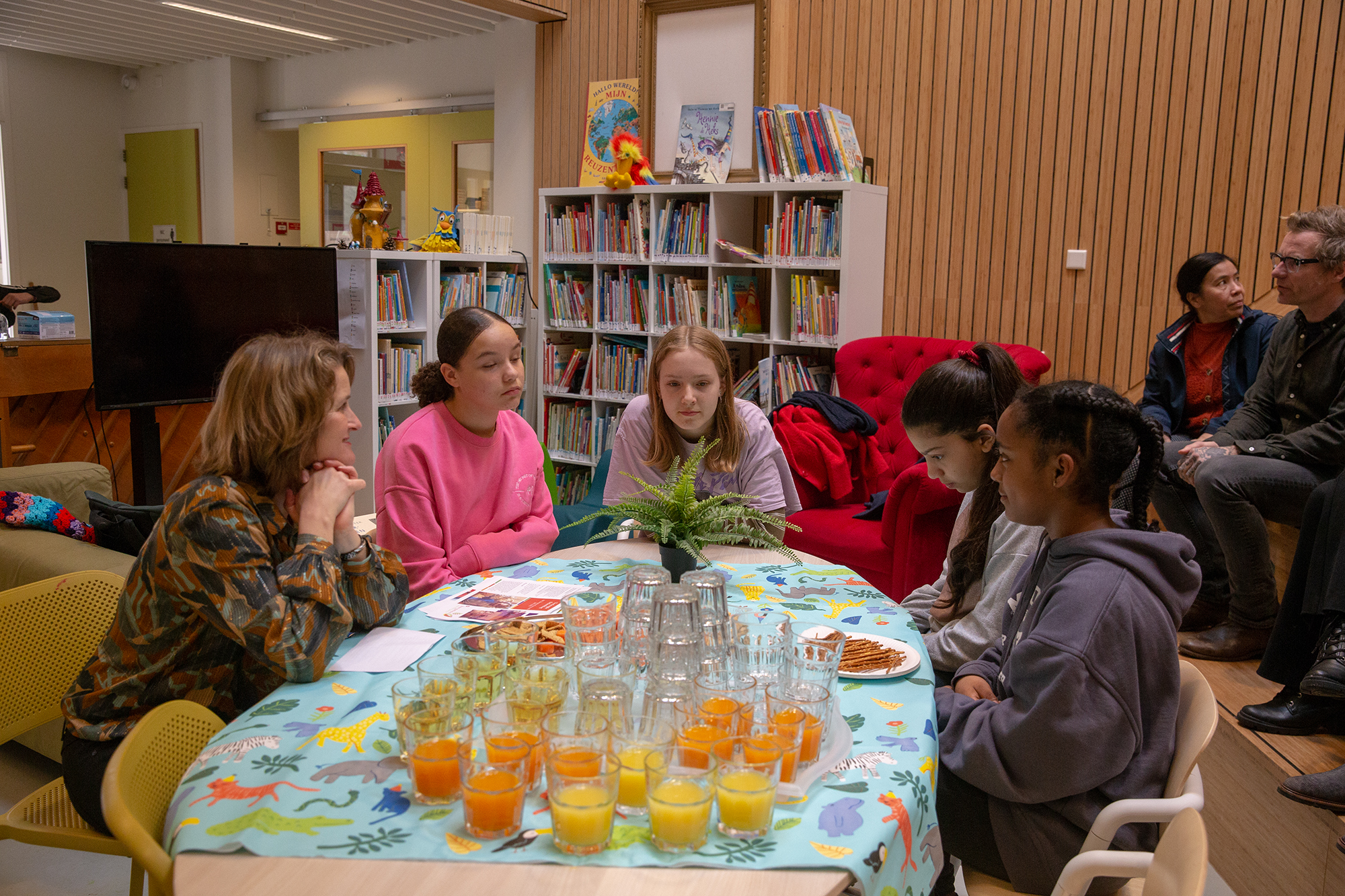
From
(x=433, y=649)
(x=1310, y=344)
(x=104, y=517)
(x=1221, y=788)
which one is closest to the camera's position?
(x=433, y=649)

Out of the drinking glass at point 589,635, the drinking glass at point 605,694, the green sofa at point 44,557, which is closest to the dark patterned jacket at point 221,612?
the drinking glass at point 589,635

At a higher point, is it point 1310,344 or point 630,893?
point 1310,344

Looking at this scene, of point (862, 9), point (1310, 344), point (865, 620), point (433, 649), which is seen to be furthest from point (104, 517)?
point (862, 9)

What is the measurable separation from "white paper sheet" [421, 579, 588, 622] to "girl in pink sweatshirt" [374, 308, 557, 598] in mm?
302

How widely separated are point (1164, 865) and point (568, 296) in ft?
15.6

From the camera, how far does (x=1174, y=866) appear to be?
44.2 inches

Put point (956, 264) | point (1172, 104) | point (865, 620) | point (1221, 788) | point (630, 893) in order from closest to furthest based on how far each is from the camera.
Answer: point (630, 893) < point (865, 620) < point (1221, 788) < point (1172, 104) < point (956, 264)

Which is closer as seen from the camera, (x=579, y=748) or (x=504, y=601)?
(x=579, y=748)

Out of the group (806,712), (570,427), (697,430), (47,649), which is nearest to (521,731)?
(806,712)

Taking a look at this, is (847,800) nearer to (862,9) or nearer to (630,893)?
(630,893)

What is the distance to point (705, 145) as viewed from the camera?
511 centimetres

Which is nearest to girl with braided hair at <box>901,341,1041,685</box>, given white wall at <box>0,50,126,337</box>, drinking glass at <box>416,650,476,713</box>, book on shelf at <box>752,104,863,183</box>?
drinking glass at <box>416,650,476,713</box>

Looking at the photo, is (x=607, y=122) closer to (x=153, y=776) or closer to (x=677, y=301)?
(x=677, y=301)

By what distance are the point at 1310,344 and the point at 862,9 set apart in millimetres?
2779
